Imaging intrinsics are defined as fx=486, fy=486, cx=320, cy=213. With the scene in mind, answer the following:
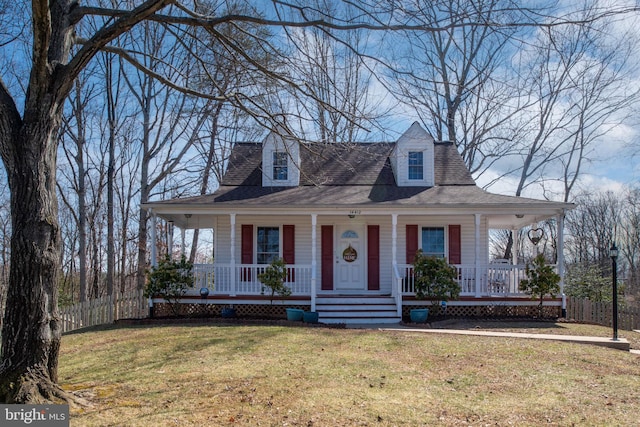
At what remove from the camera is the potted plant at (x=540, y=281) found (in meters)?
13.1

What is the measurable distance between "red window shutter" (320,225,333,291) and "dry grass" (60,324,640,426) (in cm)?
541

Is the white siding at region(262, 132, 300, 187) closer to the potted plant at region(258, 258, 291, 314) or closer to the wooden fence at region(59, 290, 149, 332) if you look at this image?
the potted plant at region(258, 258, 291, 314)

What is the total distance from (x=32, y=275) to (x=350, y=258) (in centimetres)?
1098

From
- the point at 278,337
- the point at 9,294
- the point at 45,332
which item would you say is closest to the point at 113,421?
the point at 45,332

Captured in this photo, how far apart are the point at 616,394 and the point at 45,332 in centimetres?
693

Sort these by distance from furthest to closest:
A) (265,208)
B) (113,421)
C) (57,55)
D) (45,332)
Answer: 1. (265,208)
2. (57,55)
3. (45,332)
4. (113,421)

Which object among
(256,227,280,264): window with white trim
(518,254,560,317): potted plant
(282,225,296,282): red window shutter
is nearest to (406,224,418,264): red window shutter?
Answer: (518,254,560,317): potted plant

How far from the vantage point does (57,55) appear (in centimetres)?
584

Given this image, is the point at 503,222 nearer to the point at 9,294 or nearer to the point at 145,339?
the point at 145,339

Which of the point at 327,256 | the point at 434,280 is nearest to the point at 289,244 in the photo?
the point at 327,256

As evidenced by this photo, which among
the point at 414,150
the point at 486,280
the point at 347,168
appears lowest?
the point at 486,280

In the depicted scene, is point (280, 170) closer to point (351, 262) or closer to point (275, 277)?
point (351, 262)

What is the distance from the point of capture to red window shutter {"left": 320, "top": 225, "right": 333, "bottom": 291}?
15430mm

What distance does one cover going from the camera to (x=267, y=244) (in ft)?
50.9
